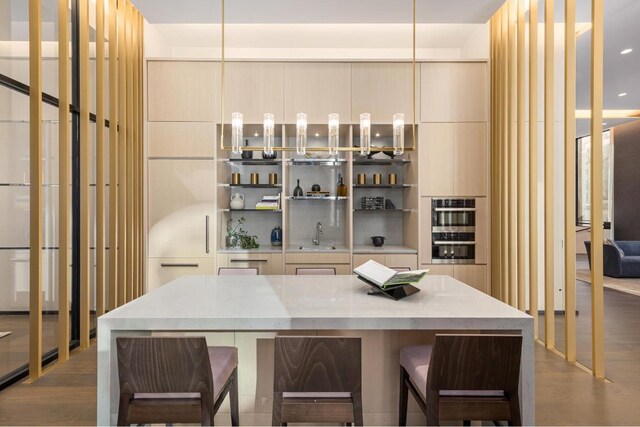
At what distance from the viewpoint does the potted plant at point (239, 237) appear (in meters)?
4.64

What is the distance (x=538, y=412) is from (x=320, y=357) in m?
1.79

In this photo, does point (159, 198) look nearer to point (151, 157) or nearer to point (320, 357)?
point (151, 157)

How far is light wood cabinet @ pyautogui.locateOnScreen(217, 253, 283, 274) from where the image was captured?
14.5 ft

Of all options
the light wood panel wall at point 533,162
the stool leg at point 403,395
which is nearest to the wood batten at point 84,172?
the stool leg at point 403,395

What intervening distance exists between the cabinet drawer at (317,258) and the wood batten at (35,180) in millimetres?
2314

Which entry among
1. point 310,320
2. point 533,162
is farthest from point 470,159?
point 310,320

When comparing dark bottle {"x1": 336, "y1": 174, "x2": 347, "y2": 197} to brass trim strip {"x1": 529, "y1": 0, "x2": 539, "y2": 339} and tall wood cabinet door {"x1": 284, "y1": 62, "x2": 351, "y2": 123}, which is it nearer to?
tall wood cabinet door {"x1": 284, "y1": 62, "x2": 351, "y2": 123}

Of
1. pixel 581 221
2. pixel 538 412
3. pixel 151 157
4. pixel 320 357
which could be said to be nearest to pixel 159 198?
pixel 151 157

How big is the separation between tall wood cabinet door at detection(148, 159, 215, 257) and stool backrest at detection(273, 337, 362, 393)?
3.07 meters

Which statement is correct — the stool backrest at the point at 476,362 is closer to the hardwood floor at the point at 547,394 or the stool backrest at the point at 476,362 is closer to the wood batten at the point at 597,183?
the hardwood floor at the point at 547,394

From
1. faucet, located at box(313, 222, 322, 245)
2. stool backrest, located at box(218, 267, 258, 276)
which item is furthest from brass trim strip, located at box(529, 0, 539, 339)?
stool backrest, located at box(218, 267, 258, 276)

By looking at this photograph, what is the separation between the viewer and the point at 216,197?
4.45 m

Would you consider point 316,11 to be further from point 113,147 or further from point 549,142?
point 549,142

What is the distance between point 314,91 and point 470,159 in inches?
74.9
